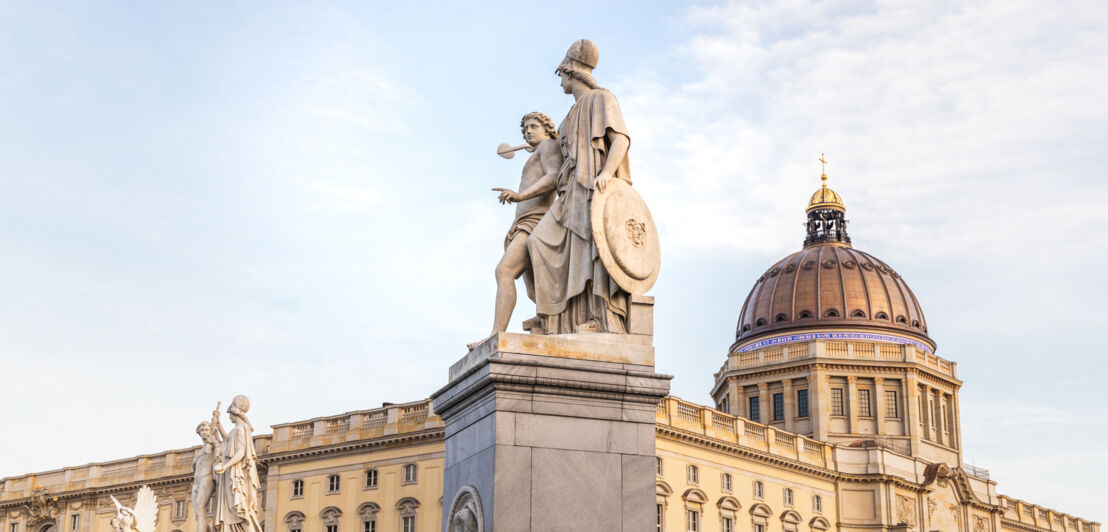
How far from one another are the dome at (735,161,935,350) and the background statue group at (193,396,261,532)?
84.6 metres

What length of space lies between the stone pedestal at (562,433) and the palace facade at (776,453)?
5928 centimetres

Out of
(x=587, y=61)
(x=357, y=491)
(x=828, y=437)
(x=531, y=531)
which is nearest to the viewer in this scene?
(x=531, y=531)

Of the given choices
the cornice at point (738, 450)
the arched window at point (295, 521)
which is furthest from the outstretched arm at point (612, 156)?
the arched window at point (295, 521)

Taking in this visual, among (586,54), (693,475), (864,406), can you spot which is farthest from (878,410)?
(586,54)

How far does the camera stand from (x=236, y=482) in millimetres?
21844

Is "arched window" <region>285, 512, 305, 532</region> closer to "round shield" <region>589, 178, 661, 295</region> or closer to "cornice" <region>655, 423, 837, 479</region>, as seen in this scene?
"cornice" <region>655, 423, 837, 479</region>

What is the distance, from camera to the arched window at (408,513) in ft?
243

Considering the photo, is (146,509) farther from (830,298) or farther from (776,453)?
(830,298)

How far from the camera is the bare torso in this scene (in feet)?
42.8

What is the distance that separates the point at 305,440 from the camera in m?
79.2

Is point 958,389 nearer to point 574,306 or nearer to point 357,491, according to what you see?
point 357,491

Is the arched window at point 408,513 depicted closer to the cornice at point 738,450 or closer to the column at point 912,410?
the cornice at point 738,450

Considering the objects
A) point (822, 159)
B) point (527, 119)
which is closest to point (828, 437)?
point (822, 159)

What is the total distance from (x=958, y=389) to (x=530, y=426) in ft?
333
